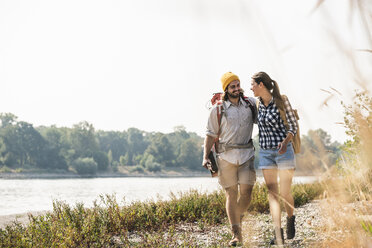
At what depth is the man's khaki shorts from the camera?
4660 mm

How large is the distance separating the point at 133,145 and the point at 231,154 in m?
148

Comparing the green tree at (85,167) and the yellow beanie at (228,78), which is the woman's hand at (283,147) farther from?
the green tree at (85,167)

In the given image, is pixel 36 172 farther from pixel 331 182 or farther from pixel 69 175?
pixel 331 182

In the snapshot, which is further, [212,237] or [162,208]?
[162,208]

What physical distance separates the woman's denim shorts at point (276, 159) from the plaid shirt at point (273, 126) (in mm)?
71

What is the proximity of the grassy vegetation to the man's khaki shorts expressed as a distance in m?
0.76

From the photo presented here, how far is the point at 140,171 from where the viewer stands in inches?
4360

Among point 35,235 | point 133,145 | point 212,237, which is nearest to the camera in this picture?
point 35,235

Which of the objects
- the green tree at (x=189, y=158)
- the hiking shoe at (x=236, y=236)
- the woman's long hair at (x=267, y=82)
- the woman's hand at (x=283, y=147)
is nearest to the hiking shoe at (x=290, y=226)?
the hiking shoe at (x=236, y=236)

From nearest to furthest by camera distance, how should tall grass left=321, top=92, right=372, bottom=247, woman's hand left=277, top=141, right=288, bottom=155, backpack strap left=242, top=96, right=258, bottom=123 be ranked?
1. tall grass left=321, top=92, right=372, bottom=247
2. woman's hand left=277, top=141, right=288, bottom=155
3. backpack strap left=242, top=96, right=258, bottom=123

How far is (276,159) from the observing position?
432 centimetres

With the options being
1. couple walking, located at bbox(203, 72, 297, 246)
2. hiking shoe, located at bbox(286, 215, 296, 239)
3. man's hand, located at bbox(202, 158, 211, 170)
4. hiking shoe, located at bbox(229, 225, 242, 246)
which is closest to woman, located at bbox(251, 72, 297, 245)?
couple walking, located at bbox(203, 72, 297, 246)

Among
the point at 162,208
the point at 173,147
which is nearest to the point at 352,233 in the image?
the point at 162,208

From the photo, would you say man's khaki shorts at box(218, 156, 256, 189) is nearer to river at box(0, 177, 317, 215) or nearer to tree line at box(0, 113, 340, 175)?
river at box(0, 177, 317, 215)
